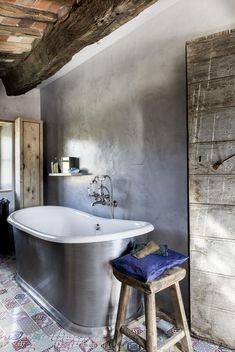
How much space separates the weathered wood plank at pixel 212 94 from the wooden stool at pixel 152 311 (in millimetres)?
1187

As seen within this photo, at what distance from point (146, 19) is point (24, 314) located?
2.91 metres

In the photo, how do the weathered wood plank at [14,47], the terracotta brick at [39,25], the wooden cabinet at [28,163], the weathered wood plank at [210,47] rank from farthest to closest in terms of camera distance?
the wooden cabinet at [28,163]
the weathered wood plank at [14,47]
the terracotta brick at [39,25]
the weathered wood plank at [210,47]

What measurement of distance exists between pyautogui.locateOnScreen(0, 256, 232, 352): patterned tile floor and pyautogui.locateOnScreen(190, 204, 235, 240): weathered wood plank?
795 mm

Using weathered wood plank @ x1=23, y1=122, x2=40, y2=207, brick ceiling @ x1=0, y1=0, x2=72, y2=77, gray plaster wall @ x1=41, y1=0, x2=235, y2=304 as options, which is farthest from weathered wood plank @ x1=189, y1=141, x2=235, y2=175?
weathered wood plank @ x1=23, y1=122, x2=40, y2=207

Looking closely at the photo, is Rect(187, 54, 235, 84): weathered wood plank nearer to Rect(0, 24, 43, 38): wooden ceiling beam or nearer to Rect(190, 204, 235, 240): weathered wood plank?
Rect(190, 204, 235, 240): weathered wood plank

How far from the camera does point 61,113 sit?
3842mm

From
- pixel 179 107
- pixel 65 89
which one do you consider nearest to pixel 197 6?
pixel 179 107

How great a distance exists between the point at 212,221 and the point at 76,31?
67.6 inches

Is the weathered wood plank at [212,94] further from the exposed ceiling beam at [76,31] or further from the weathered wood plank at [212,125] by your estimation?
the exposed ceiling beam at [76,31]

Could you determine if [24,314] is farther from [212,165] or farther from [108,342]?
[212,165]

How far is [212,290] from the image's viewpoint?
6.03 feet

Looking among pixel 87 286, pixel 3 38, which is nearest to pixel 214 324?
pixel 87 286

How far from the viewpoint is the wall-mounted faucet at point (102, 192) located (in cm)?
291

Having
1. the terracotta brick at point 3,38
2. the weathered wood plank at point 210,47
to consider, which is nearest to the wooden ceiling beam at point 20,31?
the terracotta brick at point 3,38
